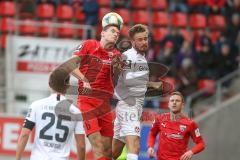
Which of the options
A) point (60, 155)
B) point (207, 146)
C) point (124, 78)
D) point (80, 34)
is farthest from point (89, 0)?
point (60, 155)

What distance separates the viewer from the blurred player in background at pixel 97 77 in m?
12.2

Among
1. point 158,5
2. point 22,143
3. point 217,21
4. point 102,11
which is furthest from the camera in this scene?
point 158,5

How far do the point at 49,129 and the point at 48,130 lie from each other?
18mm

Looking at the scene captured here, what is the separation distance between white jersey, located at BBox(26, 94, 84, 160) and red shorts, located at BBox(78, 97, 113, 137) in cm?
85

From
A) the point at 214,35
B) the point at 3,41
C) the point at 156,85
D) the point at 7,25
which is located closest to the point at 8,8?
the point at 7,25

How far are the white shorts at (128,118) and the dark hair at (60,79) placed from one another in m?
0.83

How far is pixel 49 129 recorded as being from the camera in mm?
11141

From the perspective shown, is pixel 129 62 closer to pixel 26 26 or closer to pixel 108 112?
pixel 108 112

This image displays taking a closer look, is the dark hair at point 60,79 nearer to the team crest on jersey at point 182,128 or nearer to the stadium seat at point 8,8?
the team crest on jersey at point 182,128

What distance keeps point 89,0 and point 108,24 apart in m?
11.9

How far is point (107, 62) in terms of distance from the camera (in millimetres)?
12383

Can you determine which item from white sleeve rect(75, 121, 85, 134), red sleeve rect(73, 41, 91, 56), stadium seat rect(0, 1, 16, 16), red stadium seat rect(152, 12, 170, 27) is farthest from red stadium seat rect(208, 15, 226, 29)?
white sleeve rect(75, 121, 85, 134)

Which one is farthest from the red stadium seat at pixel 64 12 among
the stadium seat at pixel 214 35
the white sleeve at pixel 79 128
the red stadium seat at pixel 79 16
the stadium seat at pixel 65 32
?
the white sleeve at pixel 79 128

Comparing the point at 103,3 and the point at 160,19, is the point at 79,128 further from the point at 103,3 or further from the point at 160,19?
the point at 160,19
